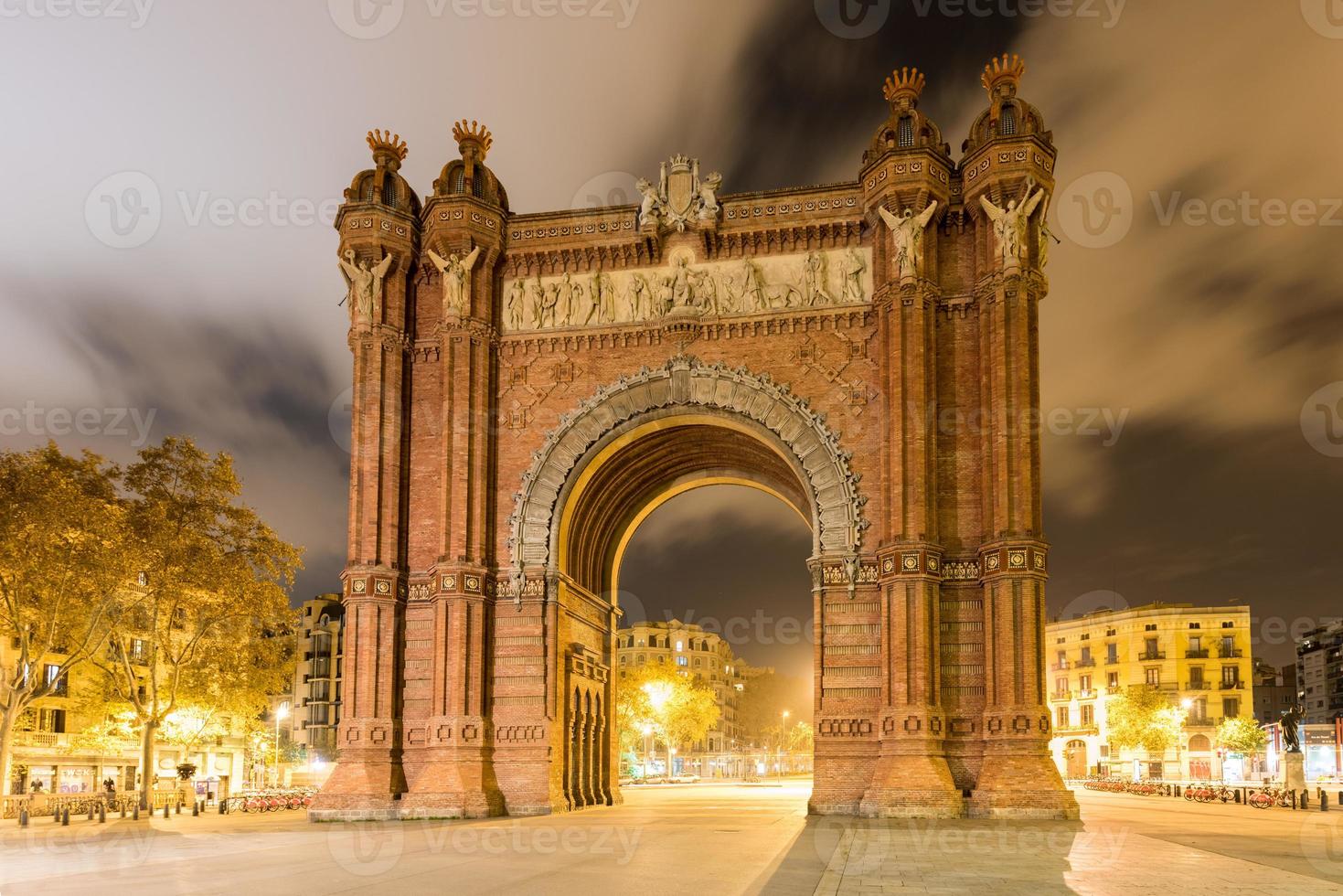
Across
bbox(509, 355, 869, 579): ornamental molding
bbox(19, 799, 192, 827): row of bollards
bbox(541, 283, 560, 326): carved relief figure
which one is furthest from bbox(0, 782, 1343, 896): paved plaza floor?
bbox(541, 283, 560, 326): carved relief figure

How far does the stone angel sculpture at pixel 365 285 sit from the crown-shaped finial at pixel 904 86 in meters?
14.3

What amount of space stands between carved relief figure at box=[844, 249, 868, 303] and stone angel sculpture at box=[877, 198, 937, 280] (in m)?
1.46

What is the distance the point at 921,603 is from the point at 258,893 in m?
17.5

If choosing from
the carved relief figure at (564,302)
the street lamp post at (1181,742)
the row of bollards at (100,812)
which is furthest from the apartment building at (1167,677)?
the row of bollards at (100,812)

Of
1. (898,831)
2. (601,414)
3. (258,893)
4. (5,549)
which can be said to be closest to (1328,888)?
(898,831)

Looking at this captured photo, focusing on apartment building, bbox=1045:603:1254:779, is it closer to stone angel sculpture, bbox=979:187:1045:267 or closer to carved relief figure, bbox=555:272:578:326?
stone angel sculpture, bbox=979:187:1045:267

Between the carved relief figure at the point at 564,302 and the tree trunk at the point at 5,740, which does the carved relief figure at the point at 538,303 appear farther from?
the tree trunk at the point at 5,740

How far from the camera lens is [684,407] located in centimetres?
3095

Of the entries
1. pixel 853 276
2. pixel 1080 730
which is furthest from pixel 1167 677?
pixel 853 276

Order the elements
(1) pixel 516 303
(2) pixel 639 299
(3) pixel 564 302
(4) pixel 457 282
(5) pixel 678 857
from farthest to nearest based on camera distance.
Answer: (1) pixel 516 303
(3) pixel 564 302
(2) pixel 639 299
(4) pixel 457 282
(5) pixel 678 857

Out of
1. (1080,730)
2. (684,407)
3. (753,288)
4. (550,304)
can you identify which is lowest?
(1080,730)

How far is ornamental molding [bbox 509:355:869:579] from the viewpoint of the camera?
2933 cm

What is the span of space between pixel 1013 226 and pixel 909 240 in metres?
2.57

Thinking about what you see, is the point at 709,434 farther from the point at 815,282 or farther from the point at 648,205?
the point at 648,205
